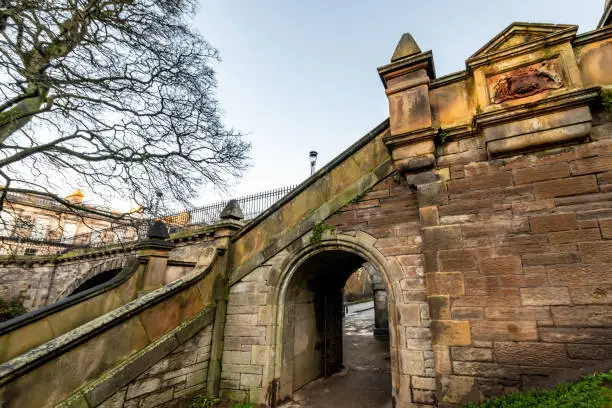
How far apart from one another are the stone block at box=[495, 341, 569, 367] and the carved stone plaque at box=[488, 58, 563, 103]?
3337 millimetres

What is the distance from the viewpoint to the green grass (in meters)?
2.55

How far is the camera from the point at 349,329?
49.5 feet

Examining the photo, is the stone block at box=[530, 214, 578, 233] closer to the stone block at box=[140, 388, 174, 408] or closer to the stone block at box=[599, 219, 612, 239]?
the stone block at box=[599, 219, 612, 239]

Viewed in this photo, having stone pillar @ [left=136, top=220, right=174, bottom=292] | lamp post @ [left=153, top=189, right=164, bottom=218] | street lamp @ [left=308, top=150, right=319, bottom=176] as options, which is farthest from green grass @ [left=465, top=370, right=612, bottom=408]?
street lamp @ [left=308, top=150, right=319, bottom=176]

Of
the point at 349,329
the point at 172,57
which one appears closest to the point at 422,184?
the point at 172,57

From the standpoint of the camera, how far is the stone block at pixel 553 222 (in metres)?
3.55

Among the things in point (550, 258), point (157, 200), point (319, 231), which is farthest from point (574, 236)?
point (157, 200)

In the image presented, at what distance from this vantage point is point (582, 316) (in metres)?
3.27

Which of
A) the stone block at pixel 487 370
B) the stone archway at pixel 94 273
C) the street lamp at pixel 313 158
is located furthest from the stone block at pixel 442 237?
the stone archway at pixel 94 273

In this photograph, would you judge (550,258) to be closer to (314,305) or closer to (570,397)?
(570,397)

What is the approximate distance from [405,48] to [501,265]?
3.97 metres

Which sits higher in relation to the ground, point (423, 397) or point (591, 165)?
point (591, 165)

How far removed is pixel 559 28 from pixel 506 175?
220cm

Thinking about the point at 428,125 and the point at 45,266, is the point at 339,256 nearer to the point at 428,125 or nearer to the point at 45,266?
the point at 428,125
